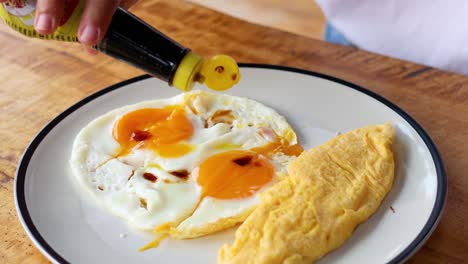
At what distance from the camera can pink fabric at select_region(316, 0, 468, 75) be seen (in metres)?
1.91

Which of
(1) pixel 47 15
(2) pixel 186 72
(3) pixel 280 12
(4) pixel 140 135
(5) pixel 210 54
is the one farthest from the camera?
(3) pixel 280 12

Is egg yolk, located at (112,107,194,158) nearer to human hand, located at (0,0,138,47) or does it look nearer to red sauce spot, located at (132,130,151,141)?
red sauce spot, located at (132,130,151,141)

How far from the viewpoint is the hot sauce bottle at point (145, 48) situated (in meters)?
1.28

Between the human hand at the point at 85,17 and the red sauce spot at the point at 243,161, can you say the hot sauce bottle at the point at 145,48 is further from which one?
the red sauce spot at the point at 243,161

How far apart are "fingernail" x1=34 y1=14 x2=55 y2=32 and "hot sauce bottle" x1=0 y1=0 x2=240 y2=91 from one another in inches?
3.8

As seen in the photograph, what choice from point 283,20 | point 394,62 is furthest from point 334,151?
point 283,20

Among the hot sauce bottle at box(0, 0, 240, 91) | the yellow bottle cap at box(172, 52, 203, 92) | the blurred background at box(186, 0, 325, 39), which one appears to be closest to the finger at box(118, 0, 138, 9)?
the hot sauce bottle at box(0, 0, 240, 91)

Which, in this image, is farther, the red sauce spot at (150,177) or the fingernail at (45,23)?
the red sauce spot at (150,177)

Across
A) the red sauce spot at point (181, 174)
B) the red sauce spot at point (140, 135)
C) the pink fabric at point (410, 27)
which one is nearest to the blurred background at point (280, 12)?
the pink fabric at point (410, 27)

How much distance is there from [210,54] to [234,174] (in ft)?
2.19

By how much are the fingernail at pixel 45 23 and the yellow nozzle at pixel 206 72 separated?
0.85ft

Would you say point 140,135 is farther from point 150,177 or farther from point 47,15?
point 47,15

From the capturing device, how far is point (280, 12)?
4.01 meters

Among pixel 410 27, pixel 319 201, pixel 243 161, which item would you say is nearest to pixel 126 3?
pixel 243 161
